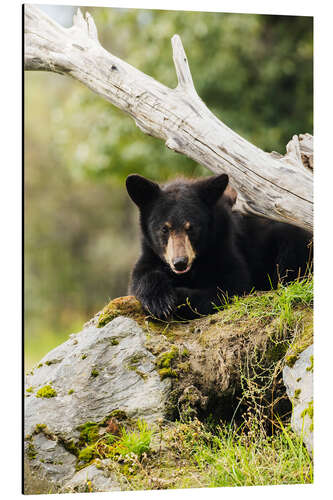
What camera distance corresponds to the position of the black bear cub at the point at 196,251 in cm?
475

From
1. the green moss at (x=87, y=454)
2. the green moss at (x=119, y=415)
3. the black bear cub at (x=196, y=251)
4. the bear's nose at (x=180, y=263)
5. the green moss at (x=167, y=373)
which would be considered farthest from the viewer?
the black bear cub at (x=196, y=251)

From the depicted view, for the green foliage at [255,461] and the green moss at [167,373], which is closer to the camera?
the green foliage at [255,461]

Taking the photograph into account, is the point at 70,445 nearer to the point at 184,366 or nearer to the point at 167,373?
the point at 167,373

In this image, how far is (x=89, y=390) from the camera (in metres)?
4.31

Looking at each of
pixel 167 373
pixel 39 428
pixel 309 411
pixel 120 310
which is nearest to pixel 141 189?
pixel 120 310

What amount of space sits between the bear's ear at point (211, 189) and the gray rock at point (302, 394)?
4.80 feet

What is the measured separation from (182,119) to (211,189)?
61 centimetres

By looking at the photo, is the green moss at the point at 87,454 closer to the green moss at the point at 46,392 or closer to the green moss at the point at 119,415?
the green moss at the point at 119,415

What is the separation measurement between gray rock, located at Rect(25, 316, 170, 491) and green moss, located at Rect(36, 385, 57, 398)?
0.02 metres

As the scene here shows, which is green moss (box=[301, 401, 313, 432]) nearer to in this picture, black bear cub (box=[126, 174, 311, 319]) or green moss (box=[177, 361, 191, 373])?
green moss (box=[177, 361, 191, 373])

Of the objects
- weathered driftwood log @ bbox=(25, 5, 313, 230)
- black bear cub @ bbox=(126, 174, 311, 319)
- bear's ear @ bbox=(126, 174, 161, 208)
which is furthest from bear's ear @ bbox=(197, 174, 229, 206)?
bear's ear @ bbox=(126, 174, 161, 208)

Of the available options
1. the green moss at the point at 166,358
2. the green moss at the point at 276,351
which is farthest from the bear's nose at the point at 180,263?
the green moss at the point at 276,351
